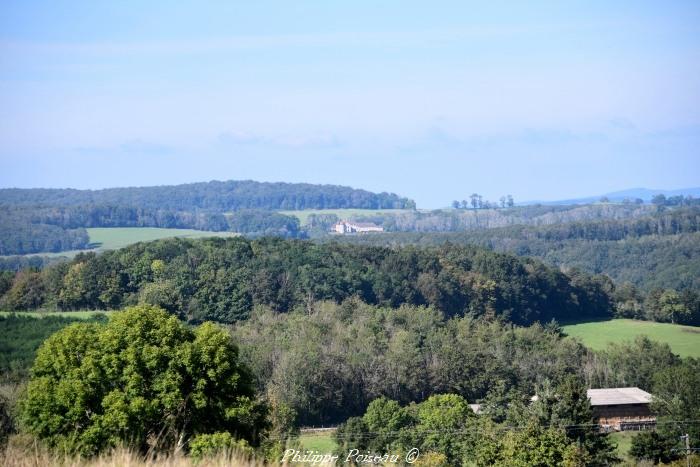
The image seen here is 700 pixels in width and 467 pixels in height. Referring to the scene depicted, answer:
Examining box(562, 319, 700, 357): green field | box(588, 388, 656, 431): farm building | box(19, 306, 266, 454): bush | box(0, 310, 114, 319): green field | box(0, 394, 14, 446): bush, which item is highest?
box(19, 306, 266, 454): bush

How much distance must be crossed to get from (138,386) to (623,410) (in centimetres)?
3124

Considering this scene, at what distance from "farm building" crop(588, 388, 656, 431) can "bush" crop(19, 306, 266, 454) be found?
1023 inches

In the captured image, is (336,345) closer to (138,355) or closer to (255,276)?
(255,276)

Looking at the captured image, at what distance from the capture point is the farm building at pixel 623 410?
4534 cm

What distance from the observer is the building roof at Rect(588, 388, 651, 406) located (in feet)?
155

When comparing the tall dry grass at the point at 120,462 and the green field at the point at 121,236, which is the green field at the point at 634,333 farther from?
the green field at the point at 121,236

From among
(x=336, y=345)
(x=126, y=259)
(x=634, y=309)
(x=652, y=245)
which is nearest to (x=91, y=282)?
(x=126, y=259)

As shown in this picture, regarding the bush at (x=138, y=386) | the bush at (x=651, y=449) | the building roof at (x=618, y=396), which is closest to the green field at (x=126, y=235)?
the building roof at (x=618, y=396)

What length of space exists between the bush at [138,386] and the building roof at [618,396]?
Result: 1083 inches

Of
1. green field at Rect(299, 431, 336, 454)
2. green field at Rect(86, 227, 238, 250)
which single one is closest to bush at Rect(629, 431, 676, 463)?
green field at Rect(299, 431, 336, 454)

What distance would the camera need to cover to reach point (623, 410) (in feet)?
154

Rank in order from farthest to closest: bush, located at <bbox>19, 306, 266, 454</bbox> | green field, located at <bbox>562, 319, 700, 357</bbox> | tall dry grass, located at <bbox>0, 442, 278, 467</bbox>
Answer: green field, located at <bbox>562, 319, 700, 357</bbox>, bush, located at <bbox>19, 306, 266, 454</bbox>, tall dry grass, located at <bbox>0, 442, 278, 467</bbox>

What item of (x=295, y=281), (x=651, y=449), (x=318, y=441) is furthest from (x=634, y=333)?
(x=651, y=449)

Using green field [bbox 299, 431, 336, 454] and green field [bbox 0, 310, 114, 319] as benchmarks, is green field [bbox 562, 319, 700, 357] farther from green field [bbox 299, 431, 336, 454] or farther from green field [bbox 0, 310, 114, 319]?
green field [bbox 0, 310, 114, 319]
